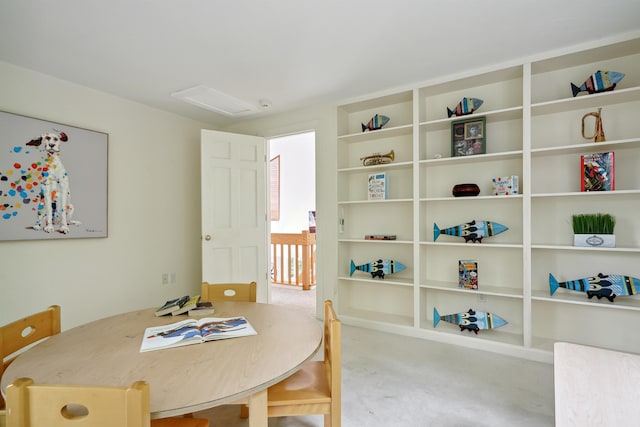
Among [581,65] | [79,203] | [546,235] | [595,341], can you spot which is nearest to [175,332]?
[79,203]

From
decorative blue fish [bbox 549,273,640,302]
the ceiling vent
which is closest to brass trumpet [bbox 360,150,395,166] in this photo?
the ceiling vent

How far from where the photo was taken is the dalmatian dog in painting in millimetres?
2594

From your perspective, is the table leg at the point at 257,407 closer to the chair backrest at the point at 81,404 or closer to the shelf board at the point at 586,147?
the chair backrest at the point at 81,404

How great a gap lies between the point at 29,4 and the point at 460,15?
2547 millimetres

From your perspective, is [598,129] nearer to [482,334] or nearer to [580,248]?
[580,248]

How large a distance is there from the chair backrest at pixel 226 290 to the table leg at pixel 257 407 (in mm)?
991

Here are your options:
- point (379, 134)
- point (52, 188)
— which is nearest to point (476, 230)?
point (379, 134)

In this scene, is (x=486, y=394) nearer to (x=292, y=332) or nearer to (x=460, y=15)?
(x=292, y=332)

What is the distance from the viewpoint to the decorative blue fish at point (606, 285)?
2.22 metres

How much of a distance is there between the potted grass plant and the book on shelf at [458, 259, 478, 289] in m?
0.75

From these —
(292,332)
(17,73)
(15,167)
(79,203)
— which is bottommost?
(292,332)

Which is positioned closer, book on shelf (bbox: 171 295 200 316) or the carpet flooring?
book on shelf (bbox: 171 295 200 316)

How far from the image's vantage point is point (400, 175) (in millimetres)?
3311

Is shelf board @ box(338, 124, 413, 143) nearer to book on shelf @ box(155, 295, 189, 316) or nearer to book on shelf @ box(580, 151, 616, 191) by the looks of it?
book on shelf @ box(580, 151, 616, 191)
